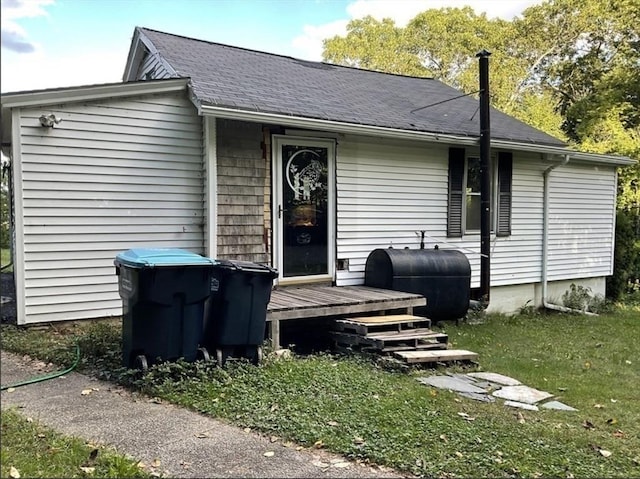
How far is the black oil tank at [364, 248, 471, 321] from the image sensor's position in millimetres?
7586

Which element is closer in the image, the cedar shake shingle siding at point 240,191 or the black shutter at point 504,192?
the cedar shake shingle siding at point 240,191

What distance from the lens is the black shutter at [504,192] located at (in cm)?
973

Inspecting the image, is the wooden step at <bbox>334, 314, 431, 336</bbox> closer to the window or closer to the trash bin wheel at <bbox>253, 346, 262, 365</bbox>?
the trash bin wheel at <bbox>253, 346, 262, 365</bbox>

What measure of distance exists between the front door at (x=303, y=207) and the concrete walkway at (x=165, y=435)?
3371 millimetres

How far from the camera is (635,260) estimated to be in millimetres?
13211

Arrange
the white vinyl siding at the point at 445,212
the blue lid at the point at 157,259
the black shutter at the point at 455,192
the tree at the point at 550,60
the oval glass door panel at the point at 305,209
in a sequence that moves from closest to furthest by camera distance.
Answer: the blue lid at the point at 157,259, the oval glass door panel at the point at 305,209, the white vinyl siding at the point at 445,212, the black shutter at the point at 455,192, the tree at the point at 550,60

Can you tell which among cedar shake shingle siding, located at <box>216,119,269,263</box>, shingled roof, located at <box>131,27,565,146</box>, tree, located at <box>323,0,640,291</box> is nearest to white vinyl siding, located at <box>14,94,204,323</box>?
cedar shake shingle siding, located at <box>216,119,269,263</box>

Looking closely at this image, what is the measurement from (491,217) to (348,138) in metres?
3.30

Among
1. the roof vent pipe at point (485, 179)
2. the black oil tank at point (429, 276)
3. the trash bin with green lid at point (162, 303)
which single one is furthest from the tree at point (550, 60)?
the trash bin with green lid at point (162, 303)

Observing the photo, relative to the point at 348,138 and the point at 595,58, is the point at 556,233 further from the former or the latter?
the point at 595,58

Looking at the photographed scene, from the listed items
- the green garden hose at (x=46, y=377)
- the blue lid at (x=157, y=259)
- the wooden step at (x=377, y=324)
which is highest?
the blue lid at (x=157, y=259)

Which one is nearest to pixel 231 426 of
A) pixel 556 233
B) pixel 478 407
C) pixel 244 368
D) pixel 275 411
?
pixel 275 411

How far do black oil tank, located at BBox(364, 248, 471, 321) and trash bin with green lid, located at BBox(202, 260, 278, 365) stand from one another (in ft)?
9.97

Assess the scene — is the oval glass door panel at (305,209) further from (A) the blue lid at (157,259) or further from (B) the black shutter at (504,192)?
(B) the black shutter at (504,192)
